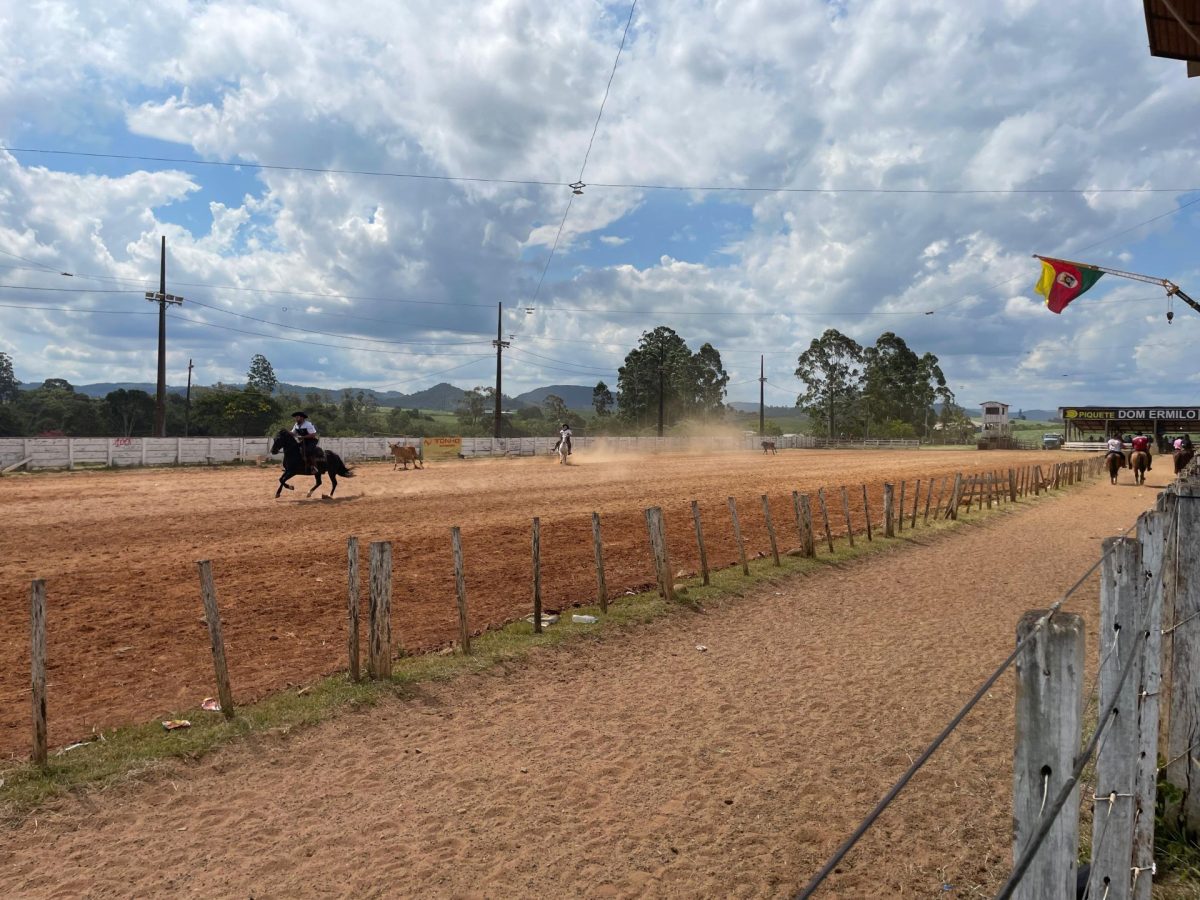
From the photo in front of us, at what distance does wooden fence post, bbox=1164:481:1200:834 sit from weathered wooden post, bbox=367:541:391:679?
6.06m

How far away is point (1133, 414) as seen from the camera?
2655 inches

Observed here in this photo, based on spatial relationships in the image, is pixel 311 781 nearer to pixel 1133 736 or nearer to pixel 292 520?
→ pixel 1133 736

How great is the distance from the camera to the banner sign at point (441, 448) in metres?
44.2

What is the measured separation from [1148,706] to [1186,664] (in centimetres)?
82

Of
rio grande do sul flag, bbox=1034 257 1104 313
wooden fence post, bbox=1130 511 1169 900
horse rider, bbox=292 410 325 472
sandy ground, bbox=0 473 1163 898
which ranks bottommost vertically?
sandy ground, bbox=0 473 1163 898

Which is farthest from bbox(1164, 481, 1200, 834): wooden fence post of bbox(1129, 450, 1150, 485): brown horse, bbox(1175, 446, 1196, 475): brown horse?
bbox(1129, 450, 1150, 485): brown horse

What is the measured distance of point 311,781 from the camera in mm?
5492

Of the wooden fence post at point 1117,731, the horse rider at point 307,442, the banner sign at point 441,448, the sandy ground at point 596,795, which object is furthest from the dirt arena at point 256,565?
the banner sign at point 441,448

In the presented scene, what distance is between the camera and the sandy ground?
14.3 feet

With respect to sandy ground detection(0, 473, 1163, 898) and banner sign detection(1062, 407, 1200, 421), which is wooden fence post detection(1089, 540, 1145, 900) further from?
banner sign detection(1062, 407, 1200, 421)

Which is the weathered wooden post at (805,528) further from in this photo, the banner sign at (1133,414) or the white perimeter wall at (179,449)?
the banner sign at (1133,414)

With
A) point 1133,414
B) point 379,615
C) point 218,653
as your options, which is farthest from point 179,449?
point 1133,414

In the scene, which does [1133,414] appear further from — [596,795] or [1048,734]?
[1048,734]

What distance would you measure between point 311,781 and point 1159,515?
551cm
